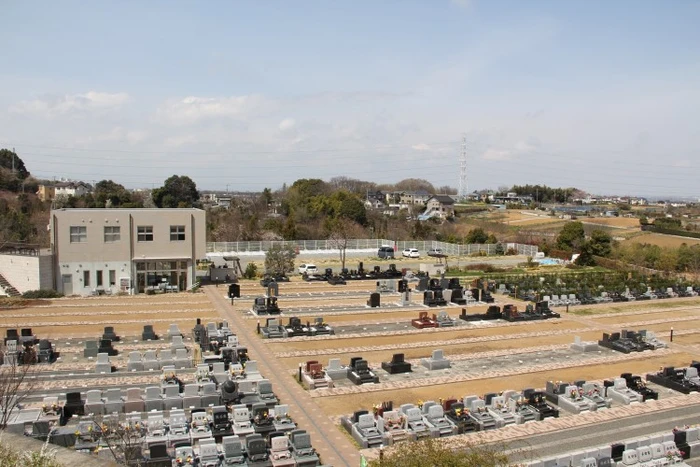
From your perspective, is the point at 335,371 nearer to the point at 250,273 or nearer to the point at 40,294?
the point at 40,294

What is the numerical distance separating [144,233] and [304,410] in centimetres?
2160

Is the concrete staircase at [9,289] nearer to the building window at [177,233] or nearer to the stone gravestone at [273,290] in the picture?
the building window at [177,233]

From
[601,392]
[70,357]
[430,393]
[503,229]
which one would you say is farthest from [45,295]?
[503,229]

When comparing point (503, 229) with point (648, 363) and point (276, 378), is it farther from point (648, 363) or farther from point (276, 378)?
point (276, 378)

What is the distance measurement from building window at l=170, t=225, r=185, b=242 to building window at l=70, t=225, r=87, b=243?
4787 millimetres

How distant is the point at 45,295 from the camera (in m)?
32.4

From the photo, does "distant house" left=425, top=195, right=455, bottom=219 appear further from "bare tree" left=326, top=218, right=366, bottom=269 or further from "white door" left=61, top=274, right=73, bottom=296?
"white door" left=61, top=274, right=73, bottom=296

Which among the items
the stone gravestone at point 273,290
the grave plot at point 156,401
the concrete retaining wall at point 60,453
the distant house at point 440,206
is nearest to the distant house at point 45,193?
the stone gravestone at point 273,290

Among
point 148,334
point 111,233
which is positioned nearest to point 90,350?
point 148,334

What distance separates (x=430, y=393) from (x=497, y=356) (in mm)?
5574

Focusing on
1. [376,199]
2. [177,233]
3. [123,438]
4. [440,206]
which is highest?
[376,199]

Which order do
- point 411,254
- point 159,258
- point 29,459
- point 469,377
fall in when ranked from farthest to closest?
point 411,254, point 159,258, point 469,377, point 29,459

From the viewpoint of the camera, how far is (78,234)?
33.6m

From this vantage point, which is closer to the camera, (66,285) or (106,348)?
(106,348)
